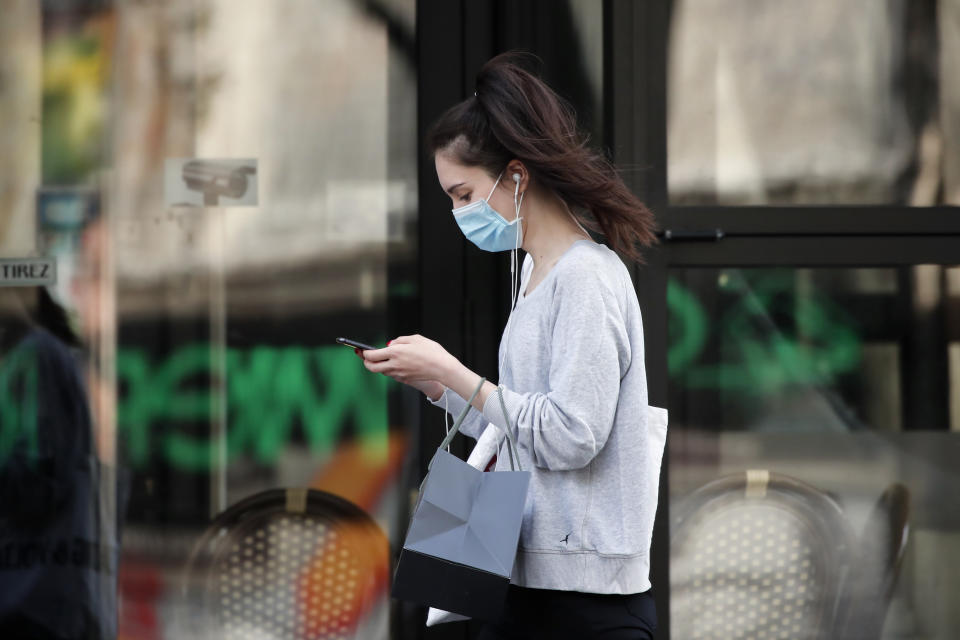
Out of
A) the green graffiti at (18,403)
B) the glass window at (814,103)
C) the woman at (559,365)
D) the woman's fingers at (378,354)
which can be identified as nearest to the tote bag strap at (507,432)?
the woman at (559,365)

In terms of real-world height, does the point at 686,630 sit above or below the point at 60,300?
below

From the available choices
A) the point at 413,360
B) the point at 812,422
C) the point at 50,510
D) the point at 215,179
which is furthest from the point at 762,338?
the point at 50,510

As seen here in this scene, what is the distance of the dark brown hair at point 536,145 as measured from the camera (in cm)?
181

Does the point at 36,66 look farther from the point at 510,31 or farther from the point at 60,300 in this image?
the point at 510,31

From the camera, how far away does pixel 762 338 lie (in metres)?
2.93

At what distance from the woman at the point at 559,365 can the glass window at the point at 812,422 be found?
43.2 inches

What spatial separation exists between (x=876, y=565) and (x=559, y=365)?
1662 millimetres

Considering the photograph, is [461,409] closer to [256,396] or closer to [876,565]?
[256,396]

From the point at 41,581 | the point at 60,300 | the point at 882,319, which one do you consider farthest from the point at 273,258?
the point at 882,319

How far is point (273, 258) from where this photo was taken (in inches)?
117

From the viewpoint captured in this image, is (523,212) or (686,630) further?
(686,630)

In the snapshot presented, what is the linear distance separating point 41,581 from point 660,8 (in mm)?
2281

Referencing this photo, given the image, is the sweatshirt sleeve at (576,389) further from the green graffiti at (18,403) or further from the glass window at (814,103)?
the green graffiti at (18,403)

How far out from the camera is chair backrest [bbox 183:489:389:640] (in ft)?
9.73
